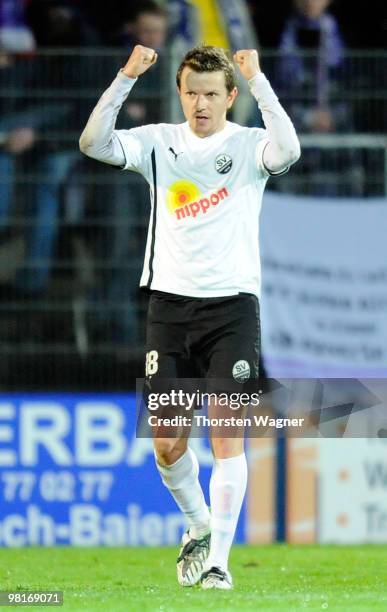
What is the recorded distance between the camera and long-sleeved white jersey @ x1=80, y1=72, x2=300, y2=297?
709 cm

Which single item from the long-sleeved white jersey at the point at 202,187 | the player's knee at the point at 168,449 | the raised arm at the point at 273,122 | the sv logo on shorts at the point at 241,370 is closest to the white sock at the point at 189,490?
the player's knee at the point at 168,449

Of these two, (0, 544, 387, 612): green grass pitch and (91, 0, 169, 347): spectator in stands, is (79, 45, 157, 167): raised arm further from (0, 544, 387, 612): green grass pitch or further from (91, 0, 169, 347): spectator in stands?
(91, 0, 169, 347): spectator in stands

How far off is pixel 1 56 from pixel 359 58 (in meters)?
2.34

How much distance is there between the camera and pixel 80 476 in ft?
34.3

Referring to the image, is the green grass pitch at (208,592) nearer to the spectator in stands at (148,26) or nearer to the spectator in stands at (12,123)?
the spectator in stands at (12,123)

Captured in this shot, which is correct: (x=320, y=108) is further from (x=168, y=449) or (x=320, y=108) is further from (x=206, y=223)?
(x=168, y=449)

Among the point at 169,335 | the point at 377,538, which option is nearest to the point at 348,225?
the point at 377,538

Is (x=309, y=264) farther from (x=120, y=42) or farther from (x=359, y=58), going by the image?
(x=120, y=42)

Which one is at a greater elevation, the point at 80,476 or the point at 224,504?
the point at 224,504

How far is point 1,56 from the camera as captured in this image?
10.3 meters

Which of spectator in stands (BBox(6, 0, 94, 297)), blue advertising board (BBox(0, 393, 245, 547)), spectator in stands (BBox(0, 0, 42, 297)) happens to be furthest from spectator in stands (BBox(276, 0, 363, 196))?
blue advertising board (BBox(0, 393, 245, 547))

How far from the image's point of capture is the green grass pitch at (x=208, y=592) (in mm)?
6270

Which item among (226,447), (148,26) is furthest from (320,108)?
(226,447)

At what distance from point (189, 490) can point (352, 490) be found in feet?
11.2
